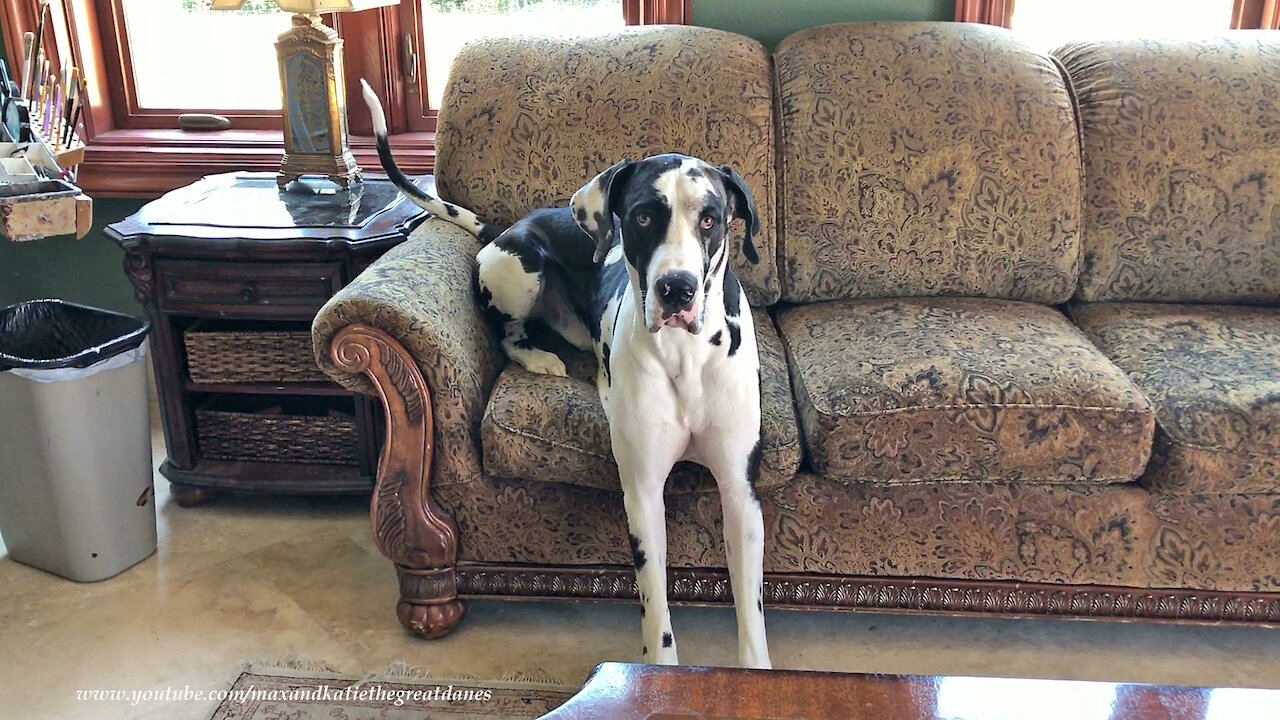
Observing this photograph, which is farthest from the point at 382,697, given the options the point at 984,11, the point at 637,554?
the point at 984,11

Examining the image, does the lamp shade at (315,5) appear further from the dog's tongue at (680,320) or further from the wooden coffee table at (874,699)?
the wooden coffee table at (874,699)

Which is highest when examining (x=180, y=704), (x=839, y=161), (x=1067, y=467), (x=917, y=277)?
(x=839, y=161)

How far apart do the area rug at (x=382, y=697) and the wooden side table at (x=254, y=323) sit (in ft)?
1.91

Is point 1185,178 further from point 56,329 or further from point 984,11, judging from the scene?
point 56,329

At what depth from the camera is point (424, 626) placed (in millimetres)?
2004

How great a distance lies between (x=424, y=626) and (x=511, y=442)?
1.39 feet

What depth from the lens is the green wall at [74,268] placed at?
9.64 feet

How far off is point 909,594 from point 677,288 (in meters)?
0.82

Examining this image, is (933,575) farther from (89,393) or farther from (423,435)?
(89,393)

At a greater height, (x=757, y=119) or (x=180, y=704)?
(x=757, y=119)

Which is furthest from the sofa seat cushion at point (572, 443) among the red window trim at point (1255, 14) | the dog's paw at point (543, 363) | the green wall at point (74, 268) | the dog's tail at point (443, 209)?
the red window trim at point (1255, 14)

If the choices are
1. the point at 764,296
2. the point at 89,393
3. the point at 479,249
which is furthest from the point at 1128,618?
the point at 89,393

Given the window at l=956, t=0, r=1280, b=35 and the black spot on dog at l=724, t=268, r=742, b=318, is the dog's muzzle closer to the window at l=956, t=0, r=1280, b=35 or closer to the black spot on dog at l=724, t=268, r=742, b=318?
the black spot on dog at l=724, t=268, r=742, b=318

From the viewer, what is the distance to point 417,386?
186 centimetres
